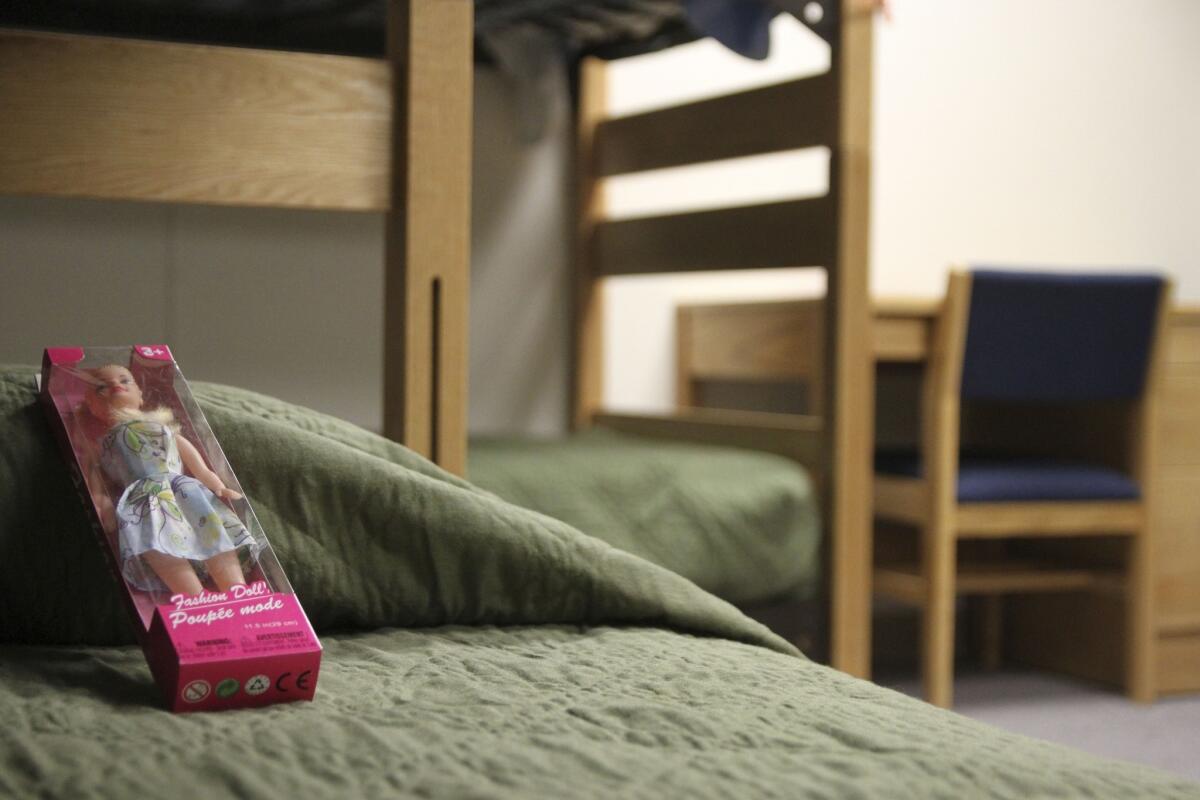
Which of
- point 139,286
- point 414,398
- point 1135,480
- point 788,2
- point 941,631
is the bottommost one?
point 941,631

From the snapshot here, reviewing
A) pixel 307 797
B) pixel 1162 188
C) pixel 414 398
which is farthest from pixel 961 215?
pixel 307 797

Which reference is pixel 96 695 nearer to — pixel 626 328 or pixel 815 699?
pixel 815 699

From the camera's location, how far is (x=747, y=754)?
67 cm

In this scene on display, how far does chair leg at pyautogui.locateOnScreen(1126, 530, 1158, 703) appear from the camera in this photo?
2570 mm

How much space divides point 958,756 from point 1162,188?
10.1 ft

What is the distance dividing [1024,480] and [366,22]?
1.43 meters

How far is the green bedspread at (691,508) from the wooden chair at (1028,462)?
36cm

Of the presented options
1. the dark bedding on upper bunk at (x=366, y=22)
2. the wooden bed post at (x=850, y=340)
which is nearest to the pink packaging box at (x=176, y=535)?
the wooden bed post at (x=850, y=340)

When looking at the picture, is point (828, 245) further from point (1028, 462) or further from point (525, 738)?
point (525, 738)

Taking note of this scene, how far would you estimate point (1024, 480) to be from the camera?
8.07 ft

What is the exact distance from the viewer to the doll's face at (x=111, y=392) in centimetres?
88

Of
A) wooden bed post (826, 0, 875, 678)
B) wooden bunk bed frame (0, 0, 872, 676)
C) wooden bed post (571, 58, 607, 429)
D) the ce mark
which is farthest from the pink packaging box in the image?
wooden bed post (571, 58, 607, 429)

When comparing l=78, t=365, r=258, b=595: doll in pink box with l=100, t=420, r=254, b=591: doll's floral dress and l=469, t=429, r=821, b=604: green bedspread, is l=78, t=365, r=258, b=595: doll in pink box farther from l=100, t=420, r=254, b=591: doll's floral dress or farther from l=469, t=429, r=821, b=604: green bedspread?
l=469, t=429, r=821, b=604: green bedspread

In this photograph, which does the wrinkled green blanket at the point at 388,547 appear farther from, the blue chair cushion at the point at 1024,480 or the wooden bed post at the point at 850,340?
the blue chair cushion at the point at 1024,480
